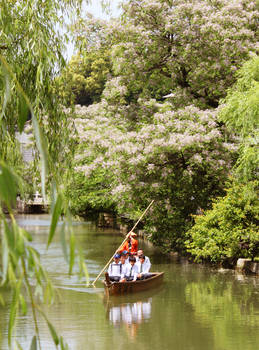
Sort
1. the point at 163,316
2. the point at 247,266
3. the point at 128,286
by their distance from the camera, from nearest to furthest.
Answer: the point at 163,316 < the point at 128,286 < the point at 247,266

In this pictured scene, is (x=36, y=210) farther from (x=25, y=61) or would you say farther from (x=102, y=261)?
(x=25, y=61)

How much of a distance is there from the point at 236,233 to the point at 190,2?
27.7 ft

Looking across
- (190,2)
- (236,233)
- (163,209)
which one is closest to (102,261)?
(163,209)

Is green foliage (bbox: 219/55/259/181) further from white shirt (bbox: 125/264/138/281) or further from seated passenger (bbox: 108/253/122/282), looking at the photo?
seated passenger (bbox: 108/253/122/282)

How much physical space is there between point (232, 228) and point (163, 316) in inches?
241

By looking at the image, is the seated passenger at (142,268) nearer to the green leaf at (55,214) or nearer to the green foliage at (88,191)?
the green foliage at (88,191)

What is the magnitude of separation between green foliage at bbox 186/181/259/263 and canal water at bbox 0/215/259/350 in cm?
76

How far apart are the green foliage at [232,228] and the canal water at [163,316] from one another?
763 millimetres

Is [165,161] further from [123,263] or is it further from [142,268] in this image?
[123,263]

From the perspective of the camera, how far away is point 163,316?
44.2 ft

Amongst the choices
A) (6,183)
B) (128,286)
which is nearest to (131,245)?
(128,286)

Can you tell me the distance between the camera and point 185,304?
48.7ft

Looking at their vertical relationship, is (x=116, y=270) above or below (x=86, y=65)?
below

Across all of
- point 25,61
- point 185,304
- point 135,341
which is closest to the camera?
point 25,61
